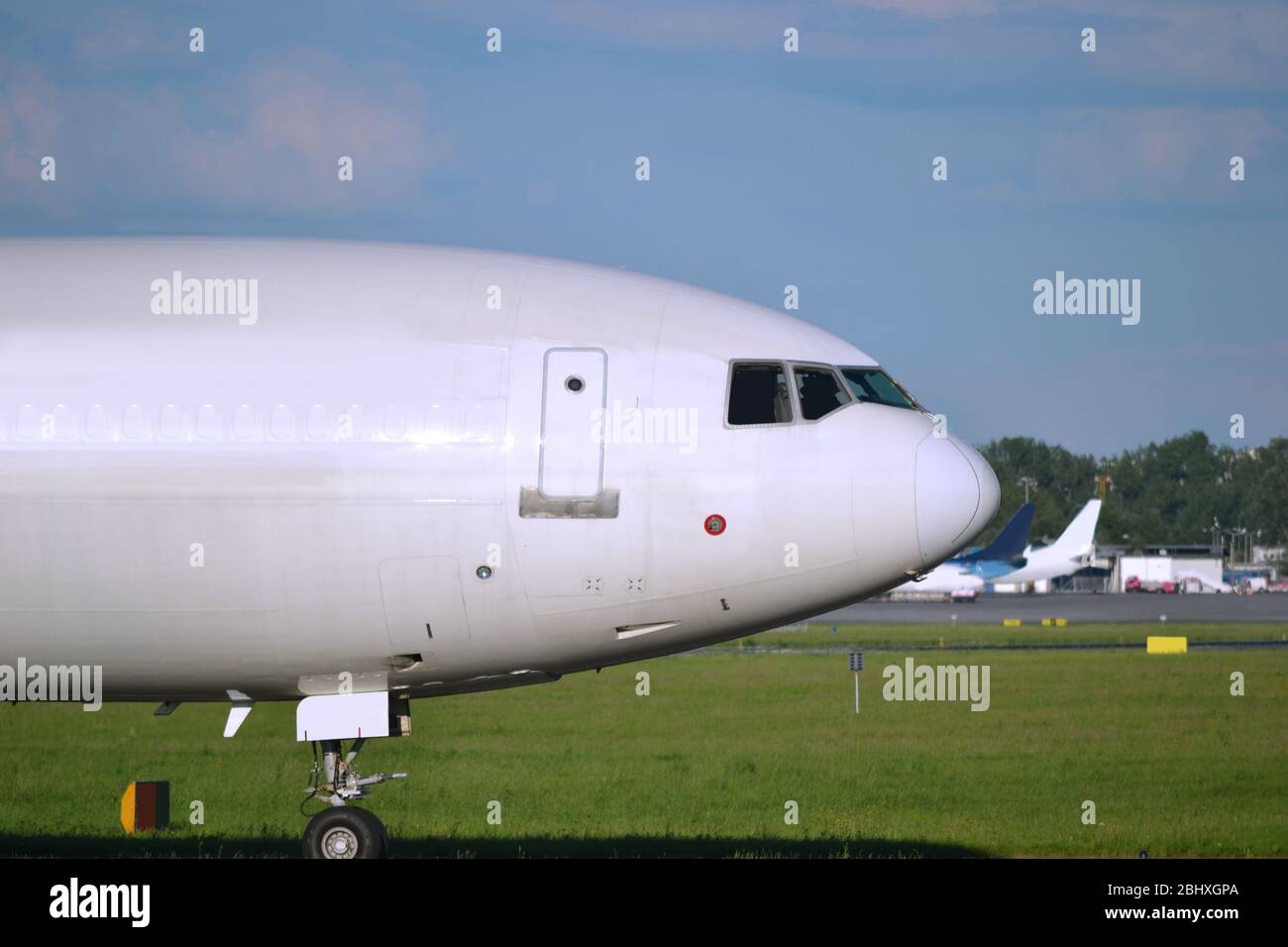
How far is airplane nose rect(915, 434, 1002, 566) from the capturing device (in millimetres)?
14125

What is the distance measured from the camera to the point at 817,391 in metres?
14.7

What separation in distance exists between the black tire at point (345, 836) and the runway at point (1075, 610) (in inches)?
2834

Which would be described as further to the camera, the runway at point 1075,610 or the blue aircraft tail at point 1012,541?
the blue aircraft tail at point 1012,541

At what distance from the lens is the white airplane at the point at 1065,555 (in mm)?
129625

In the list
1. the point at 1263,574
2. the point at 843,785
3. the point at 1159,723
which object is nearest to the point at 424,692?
the point at 843,785

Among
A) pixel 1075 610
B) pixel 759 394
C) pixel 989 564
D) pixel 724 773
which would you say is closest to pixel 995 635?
pixel 1075 610

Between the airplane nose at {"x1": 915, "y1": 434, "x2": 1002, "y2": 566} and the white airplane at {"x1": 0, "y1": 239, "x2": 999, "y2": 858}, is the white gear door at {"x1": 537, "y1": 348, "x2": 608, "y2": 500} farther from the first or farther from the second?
the airplane nose at {"x1": 915, "y1": 434, "x2": 1002, "y2": 566}

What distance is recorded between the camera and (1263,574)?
195 m

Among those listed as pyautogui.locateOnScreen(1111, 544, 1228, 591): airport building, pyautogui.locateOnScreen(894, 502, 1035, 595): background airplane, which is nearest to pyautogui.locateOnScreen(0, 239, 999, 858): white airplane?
pyautogui.locateOnScreen(894, 502, 1035, 595): background airplane

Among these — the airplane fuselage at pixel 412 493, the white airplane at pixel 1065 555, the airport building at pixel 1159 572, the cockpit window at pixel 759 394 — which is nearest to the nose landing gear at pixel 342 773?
the airplane fuselage at pixel 412 493

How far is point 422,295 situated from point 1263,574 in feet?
649

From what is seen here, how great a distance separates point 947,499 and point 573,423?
354 cm

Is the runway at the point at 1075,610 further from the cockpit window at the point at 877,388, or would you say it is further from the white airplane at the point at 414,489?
the white airplane at the point at 414,489
